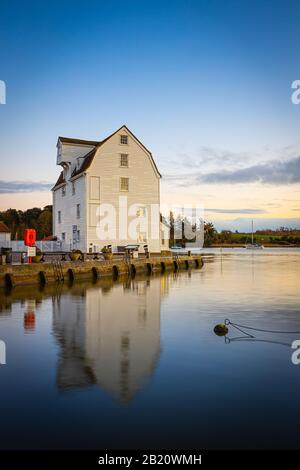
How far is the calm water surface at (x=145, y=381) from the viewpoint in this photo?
674 cm

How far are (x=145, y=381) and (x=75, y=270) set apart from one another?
23.6m

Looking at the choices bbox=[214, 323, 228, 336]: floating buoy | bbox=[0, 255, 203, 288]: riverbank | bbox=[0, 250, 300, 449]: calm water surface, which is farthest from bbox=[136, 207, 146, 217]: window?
bbox=[214, 323, 228, 336]: floating buoy

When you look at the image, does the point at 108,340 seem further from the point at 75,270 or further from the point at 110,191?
the point at 110,191

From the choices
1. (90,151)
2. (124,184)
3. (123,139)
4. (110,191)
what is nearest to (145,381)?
(110,191)

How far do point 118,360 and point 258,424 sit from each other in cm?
447

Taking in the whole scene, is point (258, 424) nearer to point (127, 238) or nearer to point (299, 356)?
point (299, 356)

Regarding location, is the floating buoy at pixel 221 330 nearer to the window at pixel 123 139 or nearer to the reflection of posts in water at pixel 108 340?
the reflection of posts in water at pixel 108 340

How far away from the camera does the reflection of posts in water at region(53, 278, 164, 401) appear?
30.5 ft

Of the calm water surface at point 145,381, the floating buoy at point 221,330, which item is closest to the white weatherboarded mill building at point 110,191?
the calm water surface at point 145,381

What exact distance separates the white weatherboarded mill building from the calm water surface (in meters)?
20.9

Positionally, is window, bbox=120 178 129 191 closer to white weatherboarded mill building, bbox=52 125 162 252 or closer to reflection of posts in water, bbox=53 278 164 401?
white weatherboarded mill building, bbox=52 125 162 252

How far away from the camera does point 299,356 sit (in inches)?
446

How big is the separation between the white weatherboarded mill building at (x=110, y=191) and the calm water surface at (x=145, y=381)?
20.9m

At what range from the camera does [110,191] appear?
4025 centimetres
